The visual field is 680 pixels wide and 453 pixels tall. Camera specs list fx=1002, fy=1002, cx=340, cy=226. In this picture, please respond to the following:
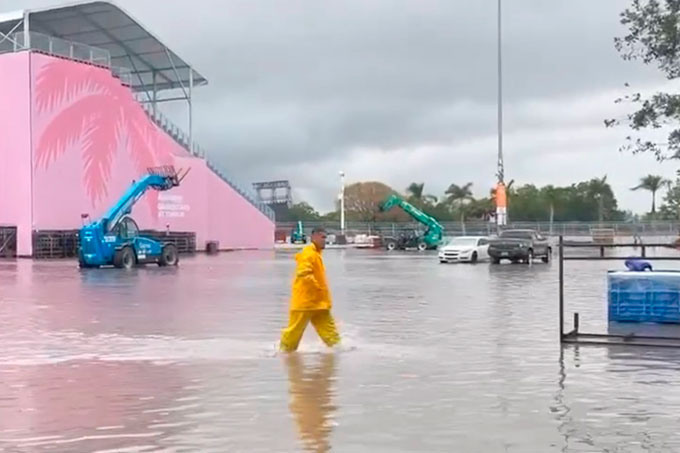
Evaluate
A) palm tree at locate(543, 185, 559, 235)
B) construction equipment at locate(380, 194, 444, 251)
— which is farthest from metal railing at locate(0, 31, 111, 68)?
palm tree at locate(543, 185, 559, 235)

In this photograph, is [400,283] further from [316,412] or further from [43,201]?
[43,201]

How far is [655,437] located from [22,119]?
47.6 m

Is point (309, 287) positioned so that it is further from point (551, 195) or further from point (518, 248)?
point (551, 195)

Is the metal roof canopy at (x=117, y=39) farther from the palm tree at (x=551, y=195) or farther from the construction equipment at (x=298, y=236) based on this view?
the palm tree at (x=551, y=195)

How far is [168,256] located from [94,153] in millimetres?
14689

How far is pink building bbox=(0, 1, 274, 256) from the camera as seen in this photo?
167 ft

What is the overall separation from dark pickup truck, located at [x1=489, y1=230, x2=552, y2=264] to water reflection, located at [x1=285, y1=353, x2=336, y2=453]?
104 feet

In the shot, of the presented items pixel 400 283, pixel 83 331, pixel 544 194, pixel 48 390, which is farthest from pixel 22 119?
pixel 544 194

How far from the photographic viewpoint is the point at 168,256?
42.2 m

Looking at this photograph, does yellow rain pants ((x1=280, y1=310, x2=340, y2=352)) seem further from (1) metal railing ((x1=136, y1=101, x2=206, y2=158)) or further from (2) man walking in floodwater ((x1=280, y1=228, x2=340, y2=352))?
(1) metal railing ((x1=136, y1=101, x2=206, y2=158))

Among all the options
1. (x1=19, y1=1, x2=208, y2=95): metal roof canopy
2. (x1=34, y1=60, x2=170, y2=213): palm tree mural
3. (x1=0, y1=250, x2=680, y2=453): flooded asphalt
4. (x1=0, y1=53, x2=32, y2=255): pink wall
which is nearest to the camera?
(x1=0, y1=250, x2=680, y2=453): flooded asphalt

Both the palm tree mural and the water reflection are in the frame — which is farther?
the palm tree mural

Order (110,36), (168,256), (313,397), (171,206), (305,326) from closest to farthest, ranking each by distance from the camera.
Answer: (313,397)
(305,326)
(168,256)
(110,36)
(171,206)

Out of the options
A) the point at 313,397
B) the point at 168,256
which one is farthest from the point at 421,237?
the point at 313,397
